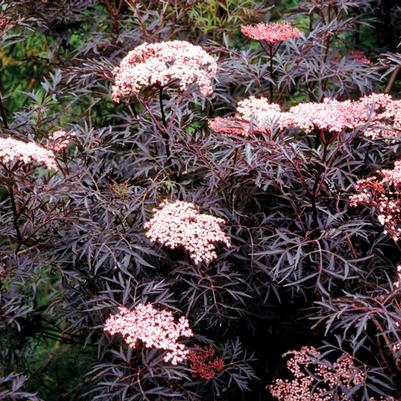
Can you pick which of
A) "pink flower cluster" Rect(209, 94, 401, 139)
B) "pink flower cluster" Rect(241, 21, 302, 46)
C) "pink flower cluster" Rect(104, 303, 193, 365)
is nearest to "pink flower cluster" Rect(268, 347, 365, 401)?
"pink flower cluster" Rect(104, 303, 193, 365)

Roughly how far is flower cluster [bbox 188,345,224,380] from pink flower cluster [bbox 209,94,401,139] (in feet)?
2.66

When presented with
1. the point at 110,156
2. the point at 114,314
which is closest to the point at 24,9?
the point at 110,156

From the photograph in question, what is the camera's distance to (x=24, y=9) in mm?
3785

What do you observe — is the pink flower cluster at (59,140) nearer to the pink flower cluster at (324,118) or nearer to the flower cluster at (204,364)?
the pink flower cluster at (324,118)

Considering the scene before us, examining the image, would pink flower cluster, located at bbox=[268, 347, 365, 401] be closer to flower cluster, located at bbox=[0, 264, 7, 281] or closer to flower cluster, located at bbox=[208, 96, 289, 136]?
flower cluster, located at bbox=[208, 96, 289, 136]

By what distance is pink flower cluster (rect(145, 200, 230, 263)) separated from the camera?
7.59 feet

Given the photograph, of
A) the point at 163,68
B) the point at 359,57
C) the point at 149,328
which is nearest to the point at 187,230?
the point at 149,328

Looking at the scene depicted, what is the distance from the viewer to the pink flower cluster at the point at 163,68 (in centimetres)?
250

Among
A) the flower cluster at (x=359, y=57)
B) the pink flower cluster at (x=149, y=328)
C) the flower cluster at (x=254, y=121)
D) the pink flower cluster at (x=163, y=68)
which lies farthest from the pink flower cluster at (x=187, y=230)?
the flower cluster at (x=359, y=57)

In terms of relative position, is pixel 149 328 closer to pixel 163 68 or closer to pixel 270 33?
pixel 163 68

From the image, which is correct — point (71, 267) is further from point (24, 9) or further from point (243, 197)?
point (24, 9)

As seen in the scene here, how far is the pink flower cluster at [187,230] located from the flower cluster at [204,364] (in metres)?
0.35

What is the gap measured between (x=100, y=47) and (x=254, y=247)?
5.56ft

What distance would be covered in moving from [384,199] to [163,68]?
36.5 inches
